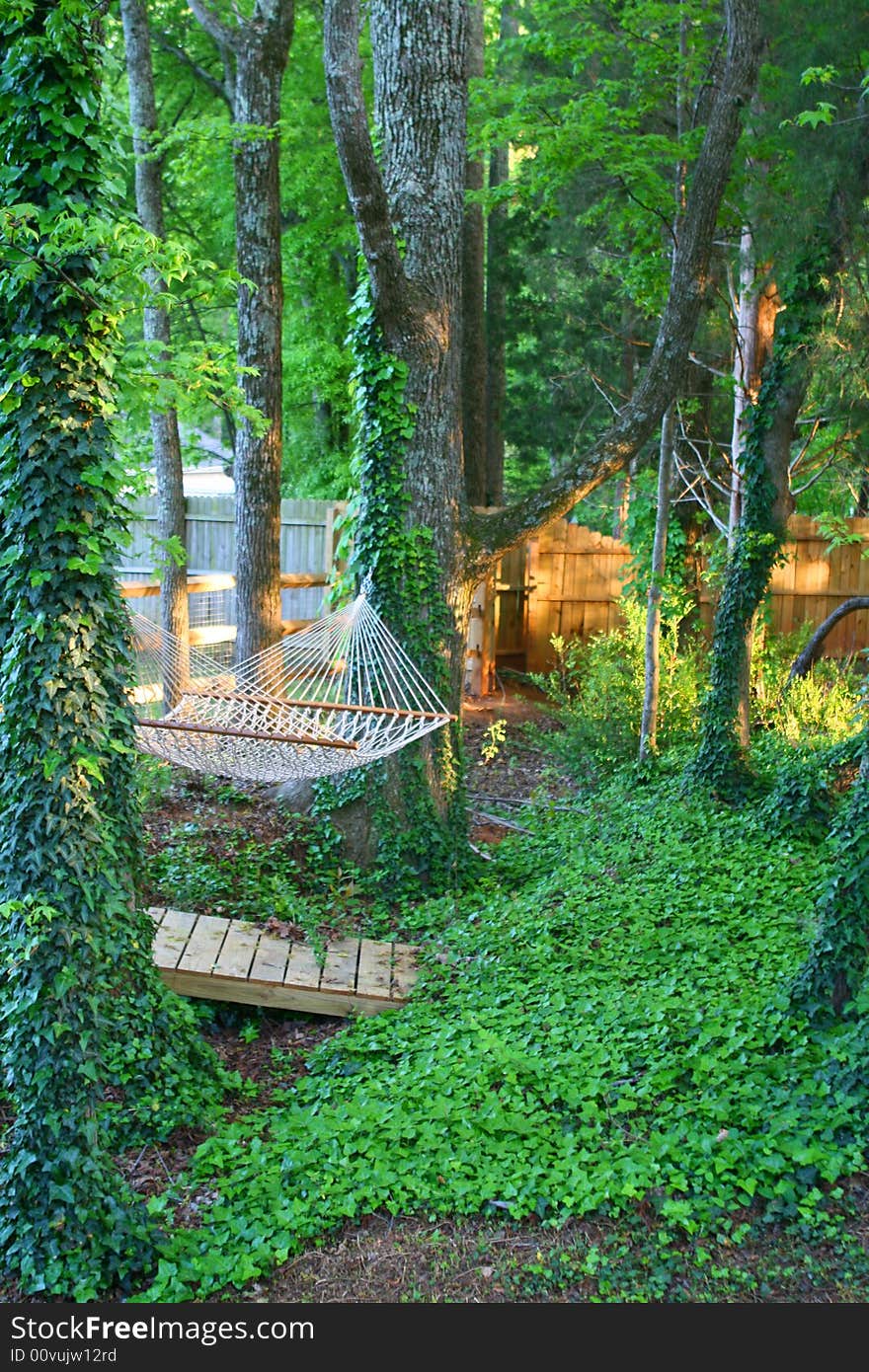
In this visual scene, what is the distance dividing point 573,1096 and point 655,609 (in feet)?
11.1

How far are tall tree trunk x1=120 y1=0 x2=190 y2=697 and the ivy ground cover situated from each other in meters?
3.03

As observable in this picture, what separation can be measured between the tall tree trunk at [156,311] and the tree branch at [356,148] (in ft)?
6.62

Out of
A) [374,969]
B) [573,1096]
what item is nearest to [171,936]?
[374,969]

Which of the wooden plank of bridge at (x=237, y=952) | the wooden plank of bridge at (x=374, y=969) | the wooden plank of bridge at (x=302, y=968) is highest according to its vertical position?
the wooden plank of bridge at (x=237, y=952)

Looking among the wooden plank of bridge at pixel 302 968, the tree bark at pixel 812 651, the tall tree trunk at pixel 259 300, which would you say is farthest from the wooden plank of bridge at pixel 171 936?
the tree bark at pixel 812 651

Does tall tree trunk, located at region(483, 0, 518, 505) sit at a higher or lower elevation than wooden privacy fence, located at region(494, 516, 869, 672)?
higher

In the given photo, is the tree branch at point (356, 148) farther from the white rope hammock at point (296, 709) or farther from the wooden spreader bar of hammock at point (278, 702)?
the wooden spreader bar of hammock at point (278, 702)

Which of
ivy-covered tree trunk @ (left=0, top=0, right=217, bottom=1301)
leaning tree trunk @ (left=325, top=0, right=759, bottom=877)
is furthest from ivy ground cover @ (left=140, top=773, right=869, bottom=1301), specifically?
leaning tree trunk @ (left=325, top=0, right=759, bottom=877)

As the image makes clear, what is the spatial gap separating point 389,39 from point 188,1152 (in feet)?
14.5

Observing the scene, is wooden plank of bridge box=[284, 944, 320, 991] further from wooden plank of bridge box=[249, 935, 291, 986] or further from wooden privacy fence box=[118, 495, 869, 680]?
wooden privacy fence box=[118, 495, 869, 680]

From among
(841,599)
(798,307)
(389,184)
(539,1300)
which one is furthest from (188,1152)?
(841,599)

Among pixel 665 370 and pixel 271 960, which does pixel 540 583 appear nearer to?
pixel 665 370

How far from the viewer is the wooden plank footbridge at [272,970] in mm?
3846

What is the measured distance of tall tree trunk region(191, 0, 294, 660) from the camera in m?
6.04
